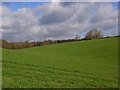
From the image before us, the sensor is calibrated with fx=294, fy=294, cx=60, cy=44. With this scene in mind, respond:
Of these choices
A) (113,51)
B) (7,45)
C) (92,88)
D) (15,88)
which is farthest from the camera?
(7,45)

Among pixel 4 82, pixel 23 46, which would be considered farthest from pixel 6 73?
pixel 23 46

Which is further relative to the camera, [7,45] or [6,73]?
[7,45]

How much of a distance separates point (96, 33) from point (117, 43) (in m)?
54.6

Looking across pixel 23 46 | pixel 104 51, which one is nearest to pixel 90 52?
pixel 104 51

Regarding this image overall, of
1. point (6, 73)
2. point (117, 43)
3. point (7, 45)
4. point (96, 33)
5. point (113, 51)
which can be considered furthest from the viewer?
point (96, 33)

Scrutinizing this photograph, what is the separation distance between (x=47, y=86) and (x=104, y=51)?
66982mm

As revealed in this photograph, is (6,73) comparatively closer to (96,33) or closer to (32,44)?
(32,44)

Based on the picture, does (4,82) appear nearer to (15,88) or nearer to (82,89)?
(15,88)

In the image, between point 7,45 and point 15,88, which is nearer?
point 15,88

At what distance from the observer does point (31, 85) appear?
17.9 metres

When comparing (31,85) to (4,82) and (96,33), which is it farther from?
(96,33)

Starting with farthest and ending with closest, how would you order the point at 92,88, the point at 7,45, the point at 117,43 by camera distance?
the point at 7,45
the point at 117,43
the point at 92,88

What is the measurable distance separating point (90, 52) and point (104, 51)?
13.7ft

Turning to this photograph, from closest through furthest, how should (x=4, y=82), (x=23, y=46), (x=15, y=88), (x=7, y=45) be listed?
(x=15, y=88) < (x=4, y=82) < (x=7, y=45) < (x=23, y=46)
